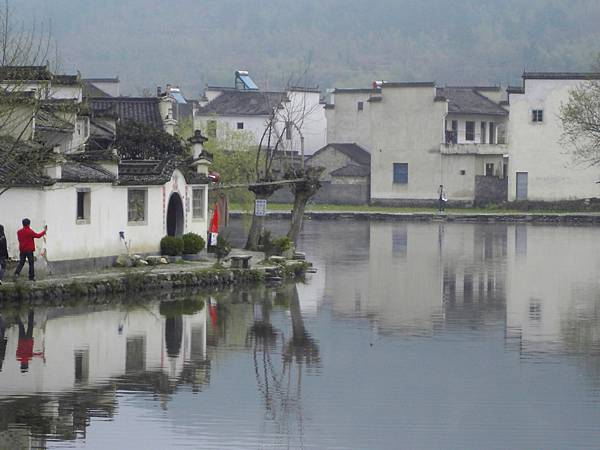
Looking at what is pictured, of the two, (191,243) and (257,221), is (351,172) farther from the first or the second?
(191,243)

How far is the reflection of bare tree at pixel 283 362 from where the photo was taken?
66.6 feet

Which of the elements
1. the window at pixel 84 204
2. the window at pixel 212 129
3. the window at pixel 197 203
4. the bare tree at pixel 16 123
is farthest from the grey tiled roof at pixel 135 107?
the window at pixel 212 129

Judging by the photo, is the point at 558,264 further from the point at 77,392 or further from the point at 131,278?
the point at 77,392

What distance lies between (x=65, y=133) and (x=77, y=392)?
19260 mm

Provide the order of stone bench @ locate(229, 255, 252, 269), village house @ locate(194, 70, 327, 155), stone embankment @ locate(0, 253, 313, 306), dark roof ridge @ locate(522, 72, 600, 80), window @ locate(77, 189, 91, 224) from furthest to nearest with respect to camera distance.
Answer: village house @ locate(194, 70, 327, 155) < dark roof ridge @ locate(522, 72, 600, 80) < stone bench @ locate(229, 255, 252, 269) < window @ locate(77, 189, 91, 224) < stone embankment @ locate(0, 253, 313, 306)

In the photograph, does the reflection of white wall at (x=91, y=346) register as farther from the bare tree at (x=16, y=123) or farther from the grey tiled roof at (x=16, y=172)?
the bare tree at (x=16, y=123)

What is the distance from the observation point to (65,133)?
1570 inches

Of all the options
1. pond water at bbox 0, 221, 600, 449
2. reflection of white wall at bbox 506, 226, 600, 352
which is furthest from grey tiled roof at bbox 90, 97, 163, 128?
pond water at bbox 0, 221, 600, 449

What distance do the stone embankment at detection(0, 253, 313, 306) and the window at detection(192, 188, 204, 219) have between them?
1.88m

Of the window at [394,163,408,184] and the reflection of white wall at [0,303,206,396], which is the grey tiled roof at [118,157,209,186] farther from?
the window at [394,163,408,184]

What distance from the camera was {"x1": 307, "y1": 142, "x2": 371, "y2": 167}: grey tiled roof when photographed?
295 ft

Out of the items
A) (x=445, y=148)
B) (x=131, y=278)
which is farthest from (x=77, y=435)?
(x=445, y=148)

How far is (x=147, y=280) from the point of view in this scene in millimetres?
33000

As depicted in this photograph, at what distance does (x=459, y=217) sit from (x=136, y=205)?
126ft
